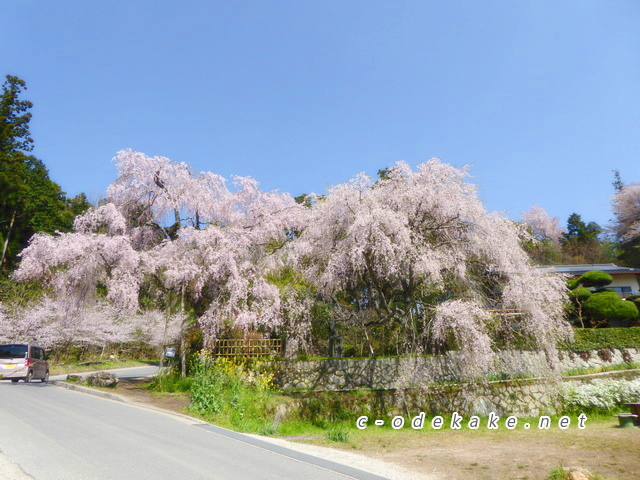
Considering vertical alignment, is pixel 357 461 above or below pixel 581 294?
below

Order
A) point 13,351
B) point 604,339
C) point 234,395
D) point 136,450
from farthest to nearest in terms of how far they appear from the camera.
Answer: point 13,351 < point 604,339 < point 234,395 < point 136,450

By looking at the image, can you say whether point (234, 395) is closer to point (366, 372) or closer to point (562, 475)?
point (366, 372)

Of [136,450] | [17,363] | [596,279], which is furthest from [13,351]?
[596,279]

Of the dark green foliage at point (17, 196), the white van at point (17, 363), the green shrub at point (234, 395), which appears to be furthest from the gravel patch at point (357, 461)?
the dark green foliage at point (17, 196)

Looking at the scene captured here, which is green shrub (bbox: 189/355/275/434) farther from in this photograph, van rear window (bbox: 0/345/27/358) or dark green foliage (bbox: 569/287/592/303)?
dark green foliage (bbox: 569/287/592/303)

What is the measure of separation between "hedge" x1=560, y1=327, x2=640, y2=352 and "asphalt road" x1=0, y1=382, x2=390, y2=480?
14.5 meters

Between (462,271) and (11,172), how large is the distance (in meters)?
36.9

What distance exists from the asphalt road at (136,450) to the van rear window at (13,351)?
9422mm

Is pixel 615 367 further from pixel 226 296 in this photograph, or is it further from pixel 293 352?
pixel 226 296

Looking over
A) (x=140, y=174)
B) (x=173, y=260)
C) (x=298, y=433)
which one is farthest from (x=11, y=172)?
(x=298, y=433)

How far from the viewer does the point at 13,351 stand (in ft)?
63.0

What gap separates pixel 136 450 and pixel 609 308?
20659 millimetres

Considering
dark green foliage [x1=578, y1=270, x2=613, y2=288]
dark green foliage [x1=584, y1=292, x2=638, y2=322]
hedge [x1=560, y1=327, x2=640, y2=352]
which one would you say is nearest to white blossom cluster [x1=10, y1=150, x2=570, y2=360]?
hedge [x1=560, y1=327, x2=640, y2=352]

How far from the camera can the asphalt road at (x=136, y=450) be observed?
6102mm
